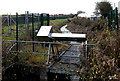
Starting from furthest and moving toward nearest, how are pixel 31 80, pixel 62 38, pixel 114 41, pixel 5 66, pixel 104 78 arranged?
pixel 62 38 < pixel 31 80 < pixel 5 66 < pixel 114 41 < pixel 104 78

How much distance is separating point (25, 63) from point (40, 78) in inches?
30.5

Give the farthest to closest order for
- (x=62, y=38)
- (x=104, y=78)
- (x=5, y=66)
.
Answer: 1. (x=62, y=38)
2. (x=5, y=66)
3. (x=104, y=78)

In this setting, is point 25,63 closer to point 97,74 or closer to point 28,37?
point 97,74

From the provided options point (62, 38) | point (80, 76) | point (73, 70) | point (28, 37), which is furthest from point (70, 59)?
point (28, 37)

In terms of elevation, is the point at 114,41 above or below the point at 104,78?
above

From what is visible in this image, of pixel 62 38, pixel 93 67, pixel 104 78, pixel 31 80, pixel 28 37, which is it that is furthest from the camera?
pixel 28 37

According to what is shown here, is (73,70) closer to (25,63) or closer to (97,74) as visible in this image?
(97,74)

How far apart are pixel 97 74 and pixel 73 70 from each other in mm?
926

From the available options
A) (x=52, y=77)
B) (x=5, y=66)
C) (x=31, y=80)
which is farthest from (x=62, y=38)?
(x=5, y=66)

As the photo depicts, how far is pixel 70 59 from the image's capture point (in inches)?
250

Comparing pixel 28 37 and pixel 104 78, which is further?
pixel 28 37

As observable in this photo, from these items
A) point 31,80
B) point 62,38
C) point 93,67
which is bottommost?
point 31,80

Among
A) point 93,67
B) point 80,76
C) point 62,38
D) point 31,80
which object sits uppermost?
point 62,38

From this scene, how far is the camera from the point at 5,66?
5.07 meters
